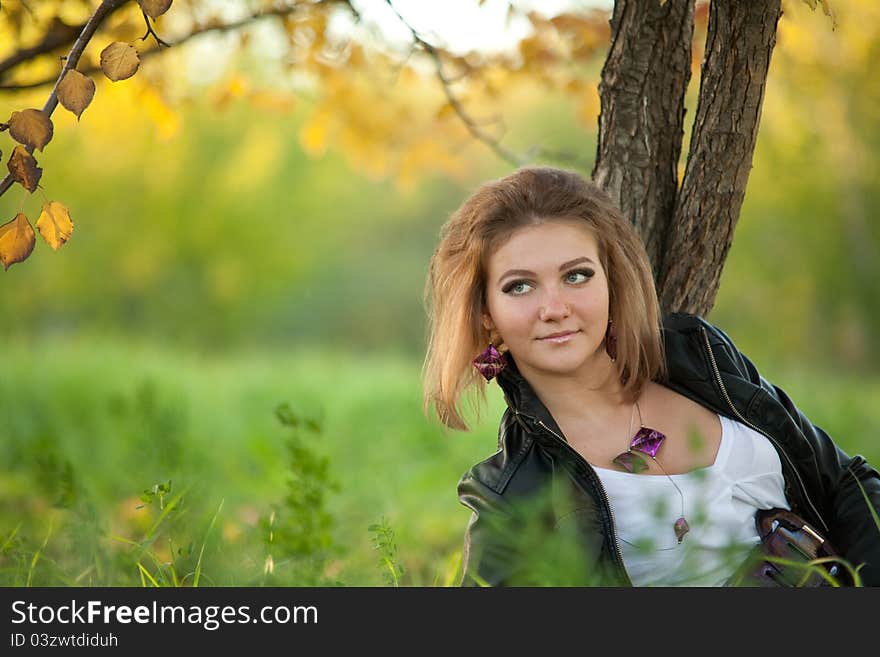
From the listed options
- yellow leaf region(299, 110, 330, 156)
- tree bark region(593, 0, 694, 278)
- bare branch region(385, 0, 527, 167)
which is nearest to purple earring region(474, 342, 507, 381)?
tree bark region(593, 0, 694, 278)

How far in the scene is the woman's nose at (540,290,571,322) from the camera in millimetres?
2117

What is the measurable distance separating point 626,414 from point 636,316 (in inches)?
8.7

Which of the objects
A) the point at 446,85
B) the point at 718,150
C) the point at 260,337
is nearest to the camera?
the point at 718,150

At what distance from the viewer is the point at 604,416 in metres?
2.25

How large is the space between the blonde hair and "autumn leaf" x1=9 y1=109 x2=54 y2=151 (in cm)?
94

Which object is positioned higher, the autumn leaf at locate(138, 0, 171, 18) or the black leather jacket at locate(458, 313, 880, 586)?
the autumn leaf at locate(138, 0, 171, 18)

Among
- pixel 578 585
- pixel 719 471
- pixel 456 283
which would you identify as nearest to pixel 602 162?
pixel 456 283

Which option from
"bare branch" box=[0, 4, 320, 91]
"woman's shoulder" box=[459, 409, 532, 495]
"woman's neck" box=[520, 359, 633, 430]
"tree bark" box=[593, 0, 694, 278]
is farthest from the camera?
"bare branch" box=[0, 4, 320, 91]

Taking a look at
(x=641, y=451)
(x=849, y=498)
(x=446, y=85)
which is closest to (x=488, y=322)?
(x=641, y=451)

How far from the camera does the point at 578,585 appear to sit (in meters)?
1.70

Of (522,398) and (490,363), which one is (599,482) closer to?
(522,398)

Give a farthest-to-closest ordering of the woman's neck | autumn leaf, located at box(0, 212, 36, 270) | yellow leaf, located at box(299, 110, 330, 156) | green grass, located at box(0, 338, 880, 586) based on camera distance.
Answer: yellow leaf, located at box(299, 110, 330, 156), green grass, located at box(0, 338, 880, 586), the woman's neck, autumn leaf, located at box(0, 212, 36, 270)

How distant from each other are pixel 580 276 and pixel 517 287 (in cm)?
14

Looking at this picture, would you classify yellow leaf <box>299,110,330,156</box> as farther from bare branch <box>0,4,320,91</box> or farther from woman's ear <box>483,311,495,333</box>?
woman's ear <box>483,311,495,333</box>
